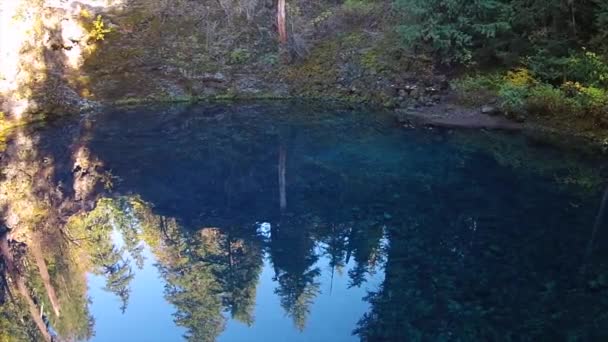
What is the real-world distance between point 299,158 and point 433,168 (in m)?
4.06

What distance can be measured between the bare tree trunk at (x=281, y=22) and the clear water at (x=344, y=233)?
7563mm

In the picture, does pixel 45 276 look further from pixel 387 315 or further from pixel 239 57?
pixel 239 57

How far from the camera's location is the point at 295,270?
30.2 ft

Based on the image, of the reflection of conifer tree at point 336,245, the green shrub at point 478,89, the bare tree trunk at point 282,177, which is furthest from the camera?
the green shrub at point 478,89

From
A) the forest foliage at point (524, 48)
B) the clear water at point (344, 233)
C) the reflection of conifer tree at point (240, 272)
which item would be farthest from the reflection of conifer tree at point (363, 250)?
the forest foliage at point (524, 48)

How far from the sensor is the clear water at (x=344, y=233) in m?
7.62

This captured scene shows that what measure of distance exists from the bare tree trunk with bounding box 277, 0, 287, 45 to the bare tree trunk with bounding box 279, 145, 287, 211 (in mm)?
8848

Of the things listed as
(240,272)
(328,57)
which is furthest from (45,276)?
(328,57)

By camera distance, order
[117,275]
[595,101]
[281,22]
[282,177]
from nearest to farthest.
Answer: [117,275], [282,177], [595,101], [281,22]

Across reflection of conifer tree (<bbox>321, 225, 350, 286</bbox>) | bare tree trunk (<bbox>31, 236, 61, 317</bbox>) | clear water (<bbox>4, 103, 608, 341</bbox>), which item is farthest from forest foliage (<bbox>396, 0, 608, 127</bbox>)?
bare tree trunk (<bbox>31, 236, 61, 317</bbox>)

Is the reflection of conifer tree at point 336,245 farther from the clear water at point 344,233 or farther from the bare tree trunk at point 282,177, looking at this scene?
the bare tree trunk at point 282,177

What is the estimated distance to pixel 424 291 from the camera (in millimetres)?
8188

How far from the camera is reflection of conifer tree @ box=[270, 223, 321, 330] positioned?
8102 millimetres

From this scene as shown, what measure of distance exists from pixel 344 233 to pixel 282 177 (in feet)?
12.4
